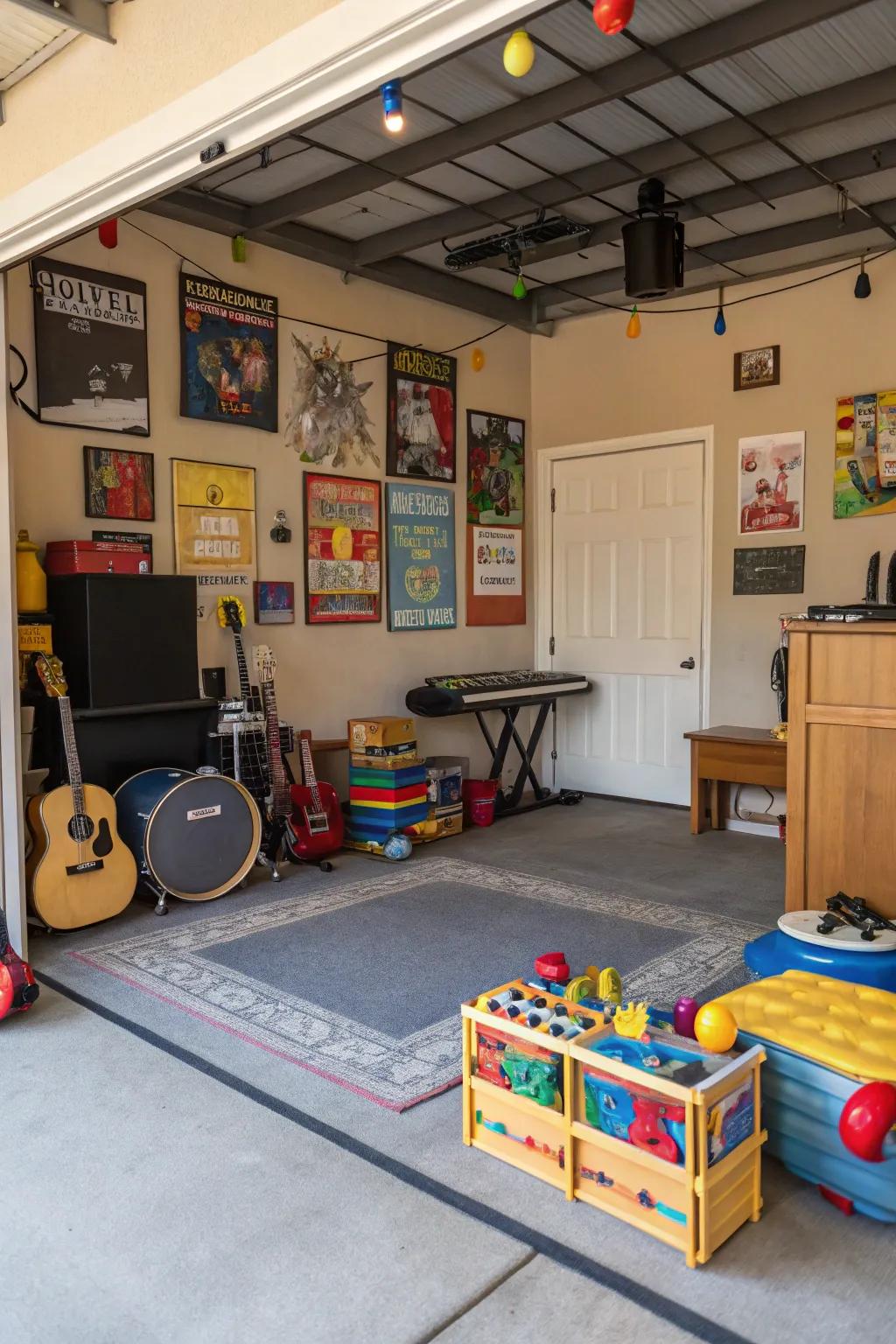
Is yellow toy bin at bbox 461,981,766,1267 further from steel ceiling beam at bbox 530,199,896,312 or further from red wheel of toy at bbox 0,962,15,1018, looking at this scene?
steel ceiling beam at bbox 530,199,896,312

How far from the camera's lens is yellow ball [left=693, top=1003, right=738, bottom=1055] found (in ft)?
6.84

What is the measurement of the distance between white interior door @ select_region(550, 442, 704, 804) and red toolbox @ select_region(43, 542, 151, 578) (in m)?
3.15

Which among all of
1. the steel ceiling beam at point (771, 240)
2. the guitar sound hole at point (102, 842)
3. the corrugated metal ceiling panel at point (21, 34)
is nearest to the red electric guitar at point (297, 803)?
the guitar sound hole at point (102, 842)

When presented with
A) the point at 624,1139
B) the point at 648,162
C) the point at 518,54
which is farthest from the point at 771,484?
the point at 624,1139

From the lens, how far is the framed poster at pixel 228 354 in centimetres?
468

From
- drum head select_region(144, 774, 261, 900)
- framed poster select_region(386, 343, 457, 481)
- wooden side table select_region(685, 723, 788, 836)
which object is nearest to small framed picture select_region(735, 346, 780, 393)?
framed poster select_region(386, 343, 457, 481)

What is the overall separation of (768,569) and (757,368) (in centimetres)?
115

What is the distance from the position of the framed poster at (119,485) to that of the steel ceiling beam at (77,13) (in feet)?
6.85

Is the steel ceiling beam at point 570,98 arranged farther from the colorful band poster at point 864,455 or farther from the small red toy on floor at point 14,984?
the small red toy on floor at point 14,984

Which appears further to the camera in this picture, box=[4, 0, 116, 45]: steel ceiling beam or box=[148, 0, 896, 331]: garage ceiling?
box=[148, 0, 896, 331]: garage ceiling

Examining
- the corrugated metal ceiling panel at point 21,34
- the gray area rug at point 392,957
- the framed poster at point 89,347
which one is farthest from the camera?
the framed poster at point 89,347

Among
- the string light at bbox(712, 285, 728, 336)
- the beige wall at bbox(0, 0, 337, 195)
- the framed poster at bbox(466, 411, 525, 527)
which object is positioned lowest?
the framed poster at bbox(466, 411, 525, 527)

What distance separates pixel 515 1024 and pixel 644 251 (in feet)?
12.4

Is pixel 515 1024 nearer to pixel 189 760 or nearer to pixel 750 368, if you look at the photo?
pixel 189 760
